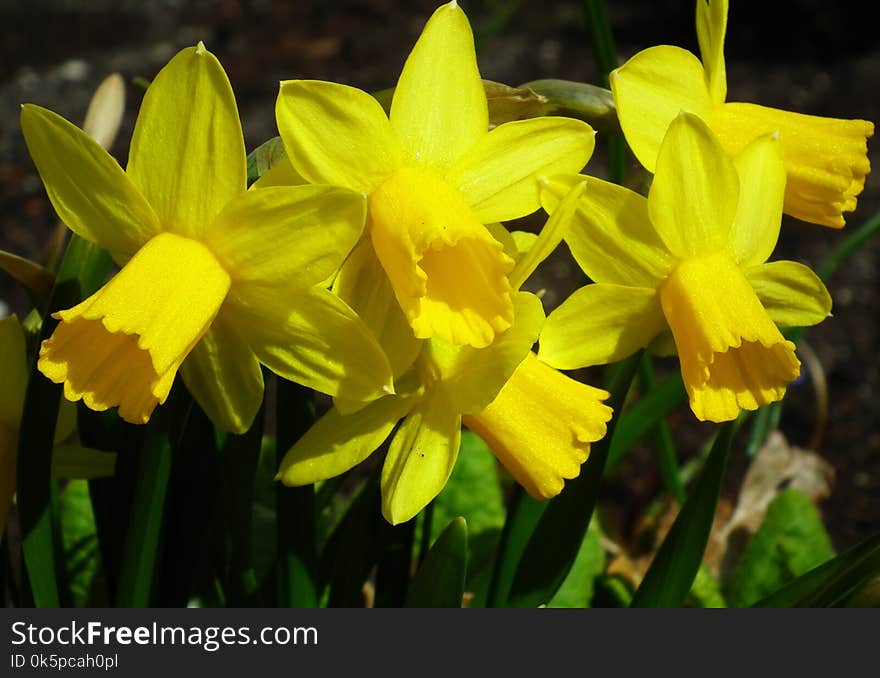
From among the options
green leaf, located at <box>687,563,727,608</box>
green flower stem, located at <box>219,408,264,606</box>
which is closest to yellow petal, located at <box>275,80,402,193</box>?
green flower stem, located at <box>219,408,264,606</box>

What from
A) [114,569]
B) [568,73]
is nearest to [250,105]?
[568,73]

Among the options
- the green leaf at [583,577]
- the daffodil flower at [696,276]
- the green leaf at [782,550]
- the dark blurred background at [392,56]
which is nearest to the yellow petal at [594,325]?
the daffodil flower at [696,276]

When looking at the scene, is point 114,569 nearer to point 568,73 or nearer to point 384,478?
point 384,478

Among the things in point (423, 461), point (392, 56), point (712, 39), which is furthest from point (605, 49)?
point (392, 56)

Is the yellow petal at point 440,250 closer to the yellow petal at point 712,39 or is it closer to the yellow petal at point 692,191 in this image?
the yellow petal at point 692,191

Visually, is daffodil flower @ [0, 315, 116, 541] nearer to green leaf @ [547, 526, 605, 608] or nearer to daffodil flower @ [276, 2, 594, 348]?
daffodil flower @ [276, 2, 594, 348]

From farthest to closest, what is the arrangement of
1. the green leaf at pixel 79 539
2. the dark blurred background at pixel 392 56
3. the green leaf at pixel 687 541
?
the dark blurred background at pixel 392 56
the green leaf at pixel 79 539
the green leaf at pixel 687 541

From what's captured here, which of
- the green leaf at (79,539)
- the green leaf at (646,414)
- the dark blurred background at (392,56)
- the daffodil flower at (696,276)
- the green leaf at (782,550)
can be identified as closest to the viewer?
the daffodil flower at (696,276)
